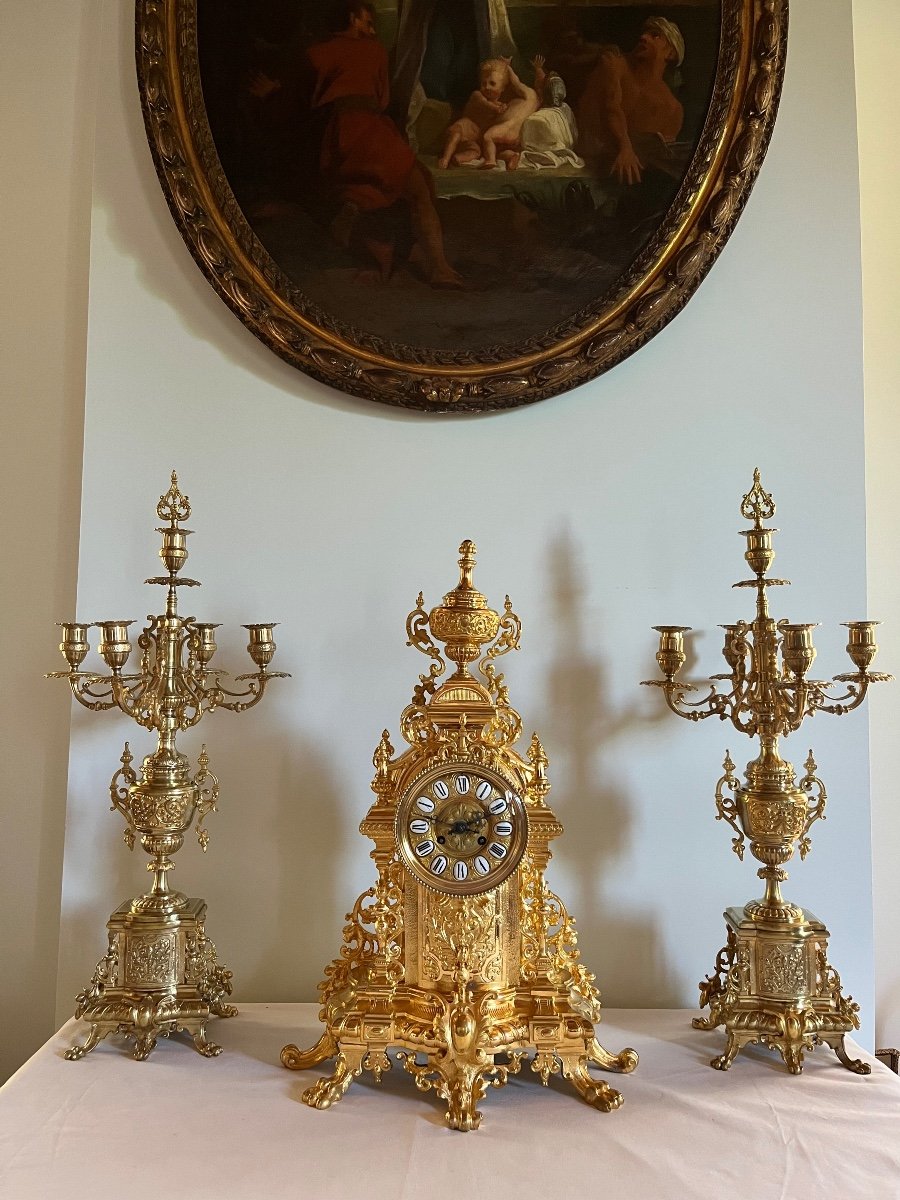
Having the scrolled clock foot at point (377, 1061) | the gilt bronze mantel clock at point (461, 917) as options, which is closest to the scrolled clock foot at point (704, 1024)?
the gilt bronze mantel clock at point (461, 917)

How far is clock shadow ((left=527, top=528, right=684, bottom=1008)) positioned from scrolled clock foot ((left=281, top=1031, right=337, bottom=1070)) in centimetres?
65

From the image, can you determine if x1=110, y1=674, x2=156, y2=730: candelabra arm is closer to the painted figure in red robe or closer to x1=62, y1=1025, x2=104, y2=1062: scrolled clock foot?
x1=62, y1=1025, x2=104, y2=1062: scrolled clock foot

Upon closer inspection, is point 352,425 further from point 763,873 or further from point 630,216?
point 763,873

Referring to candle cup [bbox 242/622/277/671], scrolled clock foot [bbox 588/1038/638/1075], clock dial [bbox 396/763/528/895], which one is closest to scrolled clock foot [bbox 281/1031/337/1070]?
clock dial [bbox 396/763/528/895]

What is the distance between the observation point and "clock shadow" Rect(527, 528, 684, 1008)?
2.06 m

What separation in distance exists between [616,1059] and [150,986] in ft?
3.08

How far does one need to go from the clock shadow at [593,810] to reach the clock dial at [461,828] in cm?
45

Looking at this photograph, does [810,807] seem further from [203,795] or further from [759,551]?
[203,795]

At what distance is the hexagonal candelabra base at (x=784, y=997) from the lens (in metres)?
1.69

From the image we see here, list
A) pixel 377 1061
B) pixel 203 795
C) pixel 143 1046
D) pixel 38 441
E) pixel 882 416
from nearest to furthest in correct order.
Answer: pixel 377 1061, pixel 143 1046, pixel 203 795, pixel 38 441, pixel 882 416

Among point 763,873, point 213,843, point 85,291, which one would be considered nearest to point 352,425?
point 85,291

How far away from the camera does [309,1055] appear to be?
167cm

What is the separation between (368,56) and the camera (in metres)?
2.22

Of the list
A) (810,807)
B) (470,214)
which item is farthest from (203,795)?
(470,214)
